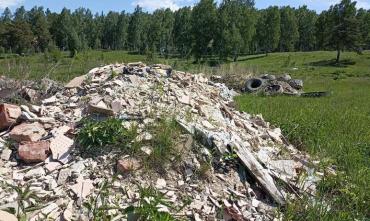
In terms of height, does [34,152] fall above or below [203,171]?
above

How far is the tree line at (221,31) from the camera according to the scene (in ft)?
147

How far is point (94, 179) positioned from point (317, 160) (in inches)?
134

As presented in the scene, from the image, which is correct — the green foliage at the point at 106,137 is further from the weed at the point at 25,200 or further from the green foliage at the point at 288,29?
the green foliage at the point at 288,29

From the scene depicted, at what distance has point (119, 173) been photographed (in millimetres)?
4559

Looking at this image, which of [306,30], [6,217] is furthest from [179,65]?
[306,30]

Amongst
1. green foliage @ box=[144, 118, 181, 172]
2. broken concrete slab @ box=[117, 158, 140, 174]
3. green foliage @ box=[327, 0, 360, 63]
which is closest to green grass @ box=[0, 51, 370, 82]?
green foliage @ box=[327, 0, 360, 63]

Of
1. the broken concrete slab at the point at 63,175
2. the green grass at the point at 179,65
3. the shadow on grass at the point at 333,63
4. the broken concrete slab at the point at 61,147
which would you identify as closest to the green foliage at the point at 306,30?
the green grass at the point at 179,65

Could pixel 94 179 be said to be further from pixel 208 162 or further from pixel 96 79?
pixel 96 79

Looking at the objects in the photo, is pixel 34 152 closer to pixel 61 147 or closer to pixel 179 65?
pixel 61 147

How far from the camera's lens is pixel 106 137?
4.89 m

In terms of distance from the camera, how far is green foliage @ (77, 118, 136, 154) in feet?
16.0

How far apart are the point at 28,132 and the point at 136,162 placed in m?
1.52

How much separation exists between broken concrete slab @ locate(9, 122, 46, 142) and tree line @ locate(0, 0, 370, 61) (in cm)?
2410

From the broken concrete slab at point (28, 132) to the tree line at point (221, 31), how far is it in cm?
2410
